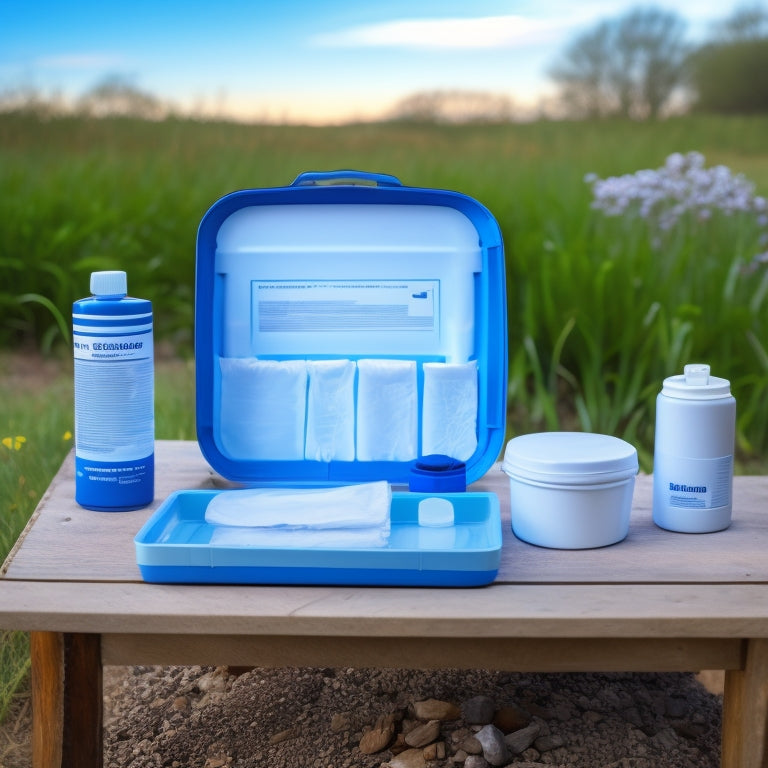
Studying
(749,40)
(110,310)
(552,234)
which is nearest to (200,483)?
(110,310)

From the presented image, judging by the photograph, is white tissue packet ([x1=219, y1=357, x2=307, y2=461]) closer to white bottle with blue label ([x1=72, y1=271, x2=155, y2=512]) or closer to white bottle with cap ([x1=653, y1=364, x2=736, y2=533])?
white bottle with blue label ([x1=72, y1=271, x2=155, y2=512])

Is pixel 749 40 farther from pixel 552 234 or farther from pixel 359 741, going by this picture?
pixel 359 741

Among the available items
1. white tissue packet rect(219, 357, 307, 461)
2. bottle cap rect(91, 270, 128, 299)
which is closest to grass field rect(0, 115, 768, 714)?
white tissue packet rect(219, 357, 307, 461)

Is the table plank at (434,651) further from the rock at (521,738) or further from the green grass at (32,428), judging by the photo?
the green grass at (32,428)

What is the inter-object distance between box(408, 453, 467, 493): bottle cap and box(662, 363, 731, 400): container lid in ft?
0.80

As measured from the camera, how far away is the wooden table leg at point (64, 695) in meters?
0.90

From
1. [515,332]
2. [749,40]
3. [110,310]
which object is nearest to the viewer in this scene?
[110,310]

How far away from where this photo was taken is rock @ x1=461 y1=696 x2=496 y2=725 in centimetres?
125

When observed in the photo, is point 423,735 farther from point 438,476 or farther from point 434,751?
point 438,476

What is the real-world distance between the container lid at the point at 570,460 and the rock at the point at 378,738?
1.37ft

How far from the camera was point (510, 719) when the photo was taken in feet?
4.11

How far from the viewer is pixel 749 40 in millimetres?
3867

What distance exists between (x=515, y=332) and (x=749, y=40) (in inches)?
81.0

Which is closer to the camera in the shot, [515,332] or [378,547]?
[378,547]
